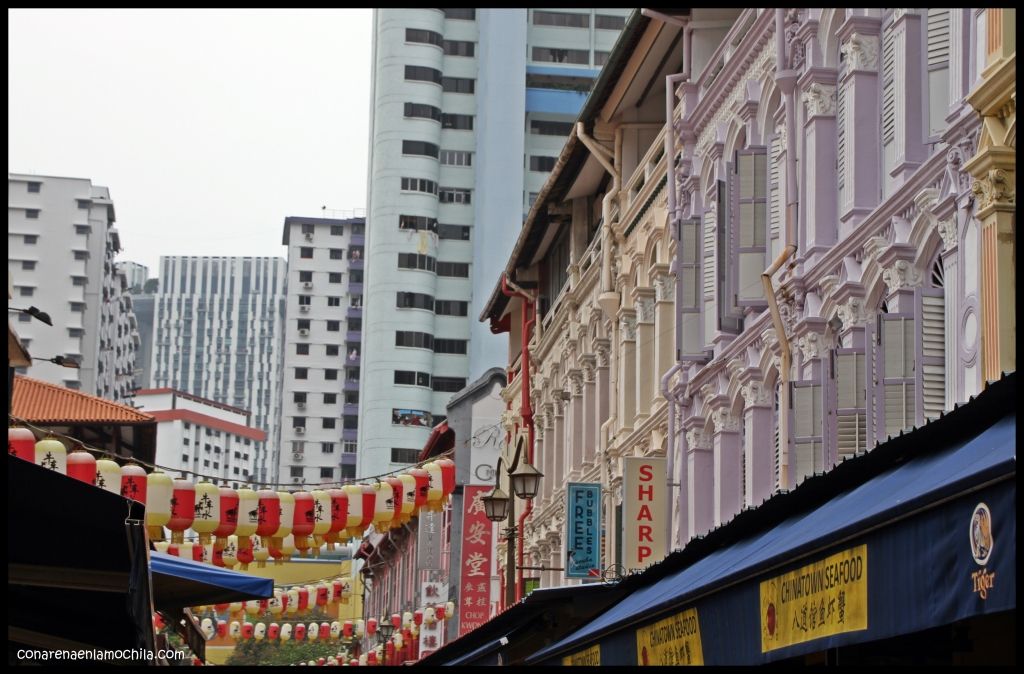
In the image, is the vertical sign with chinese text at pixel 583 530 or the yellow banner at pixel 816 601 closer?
the yellow banner at pixel 816 601

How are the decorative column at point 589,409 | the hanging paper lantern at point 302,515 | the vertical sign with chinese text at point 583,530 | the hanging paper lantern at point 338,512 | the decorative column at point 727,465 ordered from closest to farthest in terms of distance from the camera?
the decorative column at point 727,465 < the vertical sign with chinese text at point 583,530 < the hanging paper lantern at point 302,515 < the hanging paper lantern at point 338,512 < the decorative column at point 589,409

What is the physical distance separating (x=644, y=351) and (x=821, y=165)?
973cm

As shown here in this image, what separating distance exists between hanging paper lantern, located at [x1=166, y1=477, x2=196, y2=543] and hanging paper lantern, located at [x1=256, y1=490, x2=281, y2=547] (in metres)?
1.51

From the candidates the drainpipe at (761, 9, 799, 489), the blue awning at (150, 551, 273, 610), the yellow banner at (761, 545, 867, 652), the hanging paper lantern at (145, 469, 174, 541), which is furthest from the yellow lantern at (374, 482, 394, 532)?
the yellow banner at (761, 545, 867, 652)

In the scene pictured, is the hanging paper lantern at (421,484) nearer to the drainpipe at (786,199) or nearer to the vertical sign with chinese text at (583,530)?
the vertical sign with chinese text at (583,530)

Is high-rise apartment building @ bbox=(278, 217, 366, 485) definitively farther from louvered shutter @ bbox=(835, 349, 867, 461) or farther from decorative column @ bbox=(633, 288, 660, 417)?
louvered shutter @ bbox=(835, 349, 867, 461)

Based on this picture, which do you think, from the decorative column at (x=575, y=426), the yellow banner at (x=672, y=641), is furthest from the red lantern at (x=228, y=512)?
the yellow banner at (x=672, y=641)

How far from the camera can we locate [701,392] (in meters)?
21.7

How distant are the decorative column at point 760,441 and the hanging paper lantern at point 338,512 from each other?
10569 millimetres

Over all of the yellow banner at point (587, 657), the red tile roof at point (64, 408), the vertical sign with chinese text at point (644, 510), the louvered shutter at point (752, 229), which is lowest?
the yellow banner at point (587, 657)

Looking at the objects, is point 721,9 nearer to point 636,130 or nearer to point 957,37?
point 636,130

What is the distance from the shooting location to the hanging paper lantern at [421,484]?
30234 millimetres

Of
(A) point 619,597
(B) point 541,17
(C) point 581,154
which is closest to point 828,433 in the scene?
(A) point 619,597

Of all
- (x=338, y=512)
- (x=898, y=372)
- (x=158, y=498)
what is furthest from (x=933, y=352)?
(x=338, y=512)
